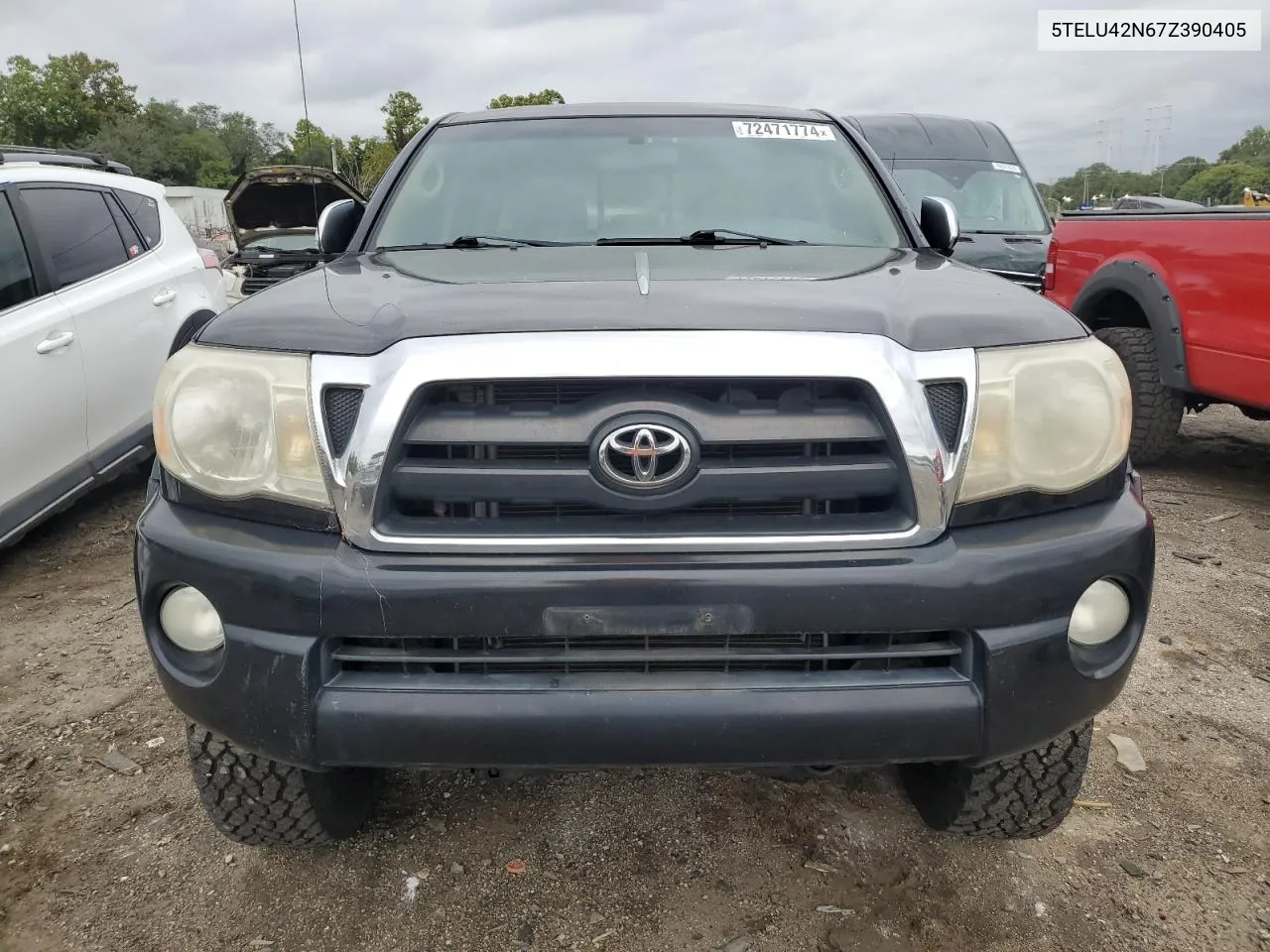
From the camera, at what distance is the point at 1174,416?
17.0 ft

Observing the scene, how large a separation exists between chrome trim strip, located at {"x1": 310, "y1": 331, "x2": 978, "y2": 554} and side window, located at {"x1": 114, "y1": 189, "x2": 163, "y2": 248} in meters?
4.08

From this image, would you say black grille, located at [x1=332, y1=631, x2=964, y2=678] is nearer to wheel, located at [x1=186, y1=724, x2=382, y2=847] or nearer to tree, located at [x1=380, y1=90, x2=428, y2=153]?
wheel, located at [x1=186, y1=724, x2=382, y2=847]

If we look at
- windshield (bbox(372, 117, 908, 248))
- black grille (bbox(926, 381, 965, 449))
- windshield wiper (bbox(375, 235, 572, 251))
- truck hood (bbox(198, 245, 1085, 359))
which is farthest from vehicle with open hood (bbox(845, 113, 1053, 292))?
black grille (bbox(926, 381, 965, 449))

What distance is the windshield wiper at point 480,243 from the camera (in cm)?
261

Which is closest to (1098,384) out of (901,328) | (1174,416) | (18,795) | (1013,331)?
(1013,331)

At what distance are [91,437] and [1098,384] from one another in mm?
4081

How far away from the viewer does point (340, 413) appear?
168cm

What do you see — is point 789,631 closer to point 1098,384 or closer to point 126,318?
point 1098,384

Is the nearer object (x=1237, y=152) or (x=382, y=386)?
(x=382, y=386)

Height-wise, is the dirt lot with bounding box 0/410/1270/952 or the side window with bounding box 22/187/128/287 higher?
the side window with bounding box 22/187/128/287

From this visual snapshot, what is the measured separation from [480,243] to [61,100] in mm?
74493

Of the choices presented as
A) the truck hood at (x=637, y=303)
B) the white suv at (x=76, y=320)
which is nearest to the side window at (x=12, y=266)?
the white suv at (x=76, y=320)

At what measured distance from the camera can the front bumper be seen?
5.29 ft

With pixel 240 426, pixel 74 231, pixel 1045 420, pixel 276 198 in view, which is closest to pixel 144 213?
pixel 74 231
